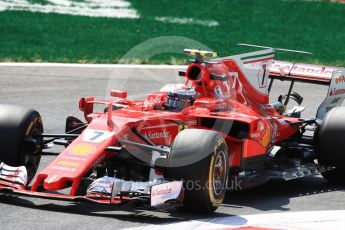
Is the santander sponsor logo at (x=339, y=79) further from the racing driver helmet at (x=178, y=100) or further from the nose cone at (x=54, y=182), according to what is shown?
the nose cone at (x=54, y=182)

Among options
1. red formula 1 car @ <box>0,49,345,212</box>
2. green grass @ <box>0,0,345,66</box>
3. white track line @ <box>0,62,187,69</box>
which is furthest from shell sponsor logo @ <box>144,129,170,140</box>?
white track line @ <box>0,62,187,69</box>

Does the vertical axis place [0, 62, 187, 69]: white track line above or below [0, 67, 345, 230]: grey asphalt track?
above

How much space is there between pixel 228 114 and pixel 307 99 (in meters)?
8.15

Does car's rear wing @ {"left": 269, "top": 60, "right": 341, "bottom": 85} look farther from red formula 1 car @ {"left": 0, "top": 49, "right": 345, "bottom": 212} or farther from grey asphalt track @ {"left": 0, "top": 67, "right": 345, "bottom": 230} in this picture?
grey asphalt track @ {"left": 0, "top": 67, "right": 345, "bottom": 230}

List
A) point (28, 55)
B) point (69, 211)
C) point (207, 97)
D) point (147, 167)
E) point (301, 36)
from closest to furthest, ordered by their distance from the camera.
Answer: point (69, 211) < point (147, 167) < point (207, 97) < point (28, 55) < point (301, 36)

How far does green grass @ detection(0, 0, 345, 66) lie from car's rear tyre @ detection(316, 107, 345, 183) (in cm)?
864

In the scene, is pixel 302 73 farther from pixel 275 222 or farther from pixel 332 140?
pixel 275 222

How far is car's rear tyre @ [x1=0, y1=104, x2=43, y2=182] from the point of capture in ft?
31.6

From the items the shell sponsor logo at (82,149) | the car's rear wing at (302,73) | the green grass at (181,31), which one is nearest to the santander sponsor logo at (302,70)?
the car's rear wing at (302,73)

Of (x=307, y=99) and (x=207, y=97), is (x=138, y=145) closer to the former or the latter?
(x=207, y=97)

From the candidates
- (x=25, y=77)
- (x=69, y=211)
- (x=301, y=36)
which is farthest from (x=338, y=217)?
(x=301, y=36)

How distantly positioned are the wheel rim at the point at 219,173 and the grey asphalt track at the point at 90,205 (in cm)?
25

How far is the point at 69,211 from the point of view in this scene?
8.77 m

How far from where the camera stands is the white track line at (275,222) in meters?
8.30
